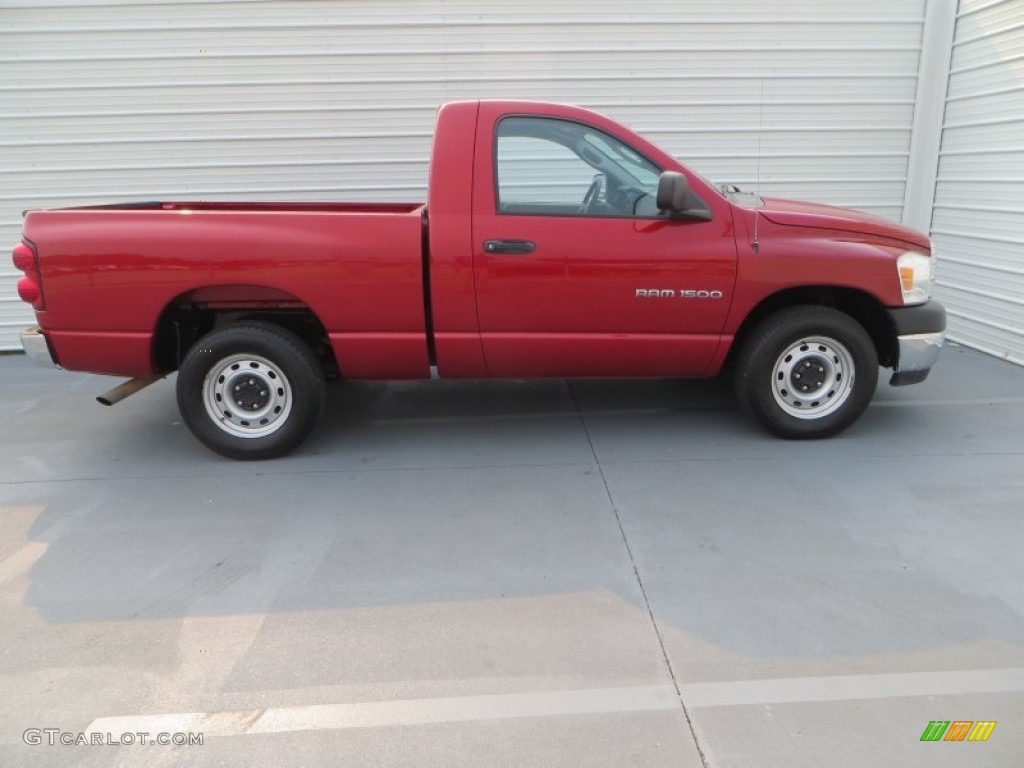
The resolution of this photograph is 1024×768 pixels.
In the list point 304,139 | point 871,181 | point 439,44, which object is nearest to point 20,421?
point 304,139

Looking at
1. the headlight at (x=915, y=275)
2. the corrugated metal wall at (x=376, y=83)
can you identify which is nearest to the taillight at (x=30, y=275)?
the corrugated metal wall at (x=376, y=83)

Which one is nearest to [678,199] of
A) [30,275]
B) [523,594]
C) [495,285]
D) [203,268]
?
[495,285]

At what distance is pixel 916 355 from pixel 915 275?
48 centimetres

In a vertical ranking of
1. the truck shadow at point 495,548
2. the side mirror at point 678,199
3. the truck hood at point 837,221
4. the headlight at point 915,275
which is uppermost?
the side mirror at point 678,199

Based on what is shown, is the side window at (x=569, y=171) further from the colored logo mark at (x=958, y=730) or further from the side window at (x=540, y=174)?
the colored logo mark at (x=958, y=730)

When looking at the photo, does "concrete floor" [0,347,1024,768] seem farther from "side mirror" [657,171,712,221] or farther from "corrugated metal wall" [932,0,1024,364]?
"corrugated metal wall" [932,0,1024,364]

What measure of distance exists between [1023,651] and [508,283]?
2833mm

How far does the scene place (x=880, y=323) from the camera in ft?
14.6

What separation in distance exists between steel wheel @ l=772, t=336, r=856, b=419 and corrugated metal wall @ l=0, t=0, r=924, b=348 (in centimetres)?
333

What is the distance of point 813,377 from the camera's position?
14.5ft

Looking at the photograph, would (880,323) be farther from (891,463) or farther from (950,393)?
(950,393)

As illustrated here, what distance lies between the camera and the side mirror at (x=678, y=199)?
377cm

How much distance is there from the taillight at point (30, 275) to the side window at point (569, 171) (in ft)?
8.57

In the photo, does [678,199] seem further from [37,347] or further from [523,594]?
[37,347]
